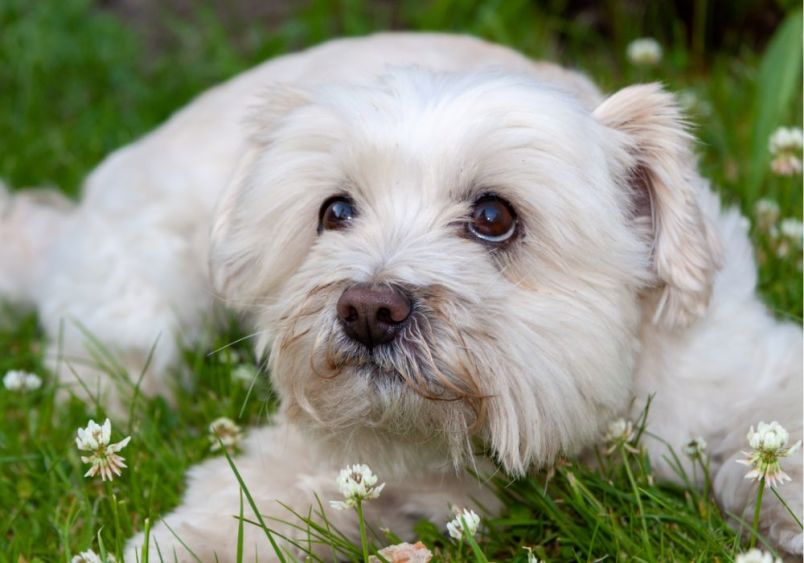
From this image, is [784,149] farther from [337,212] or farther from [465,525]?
[465,525]

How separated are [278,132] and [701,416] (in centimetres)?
122

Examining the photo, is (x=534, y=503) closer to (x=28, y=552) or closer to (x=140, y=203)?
(x=28, y=552)

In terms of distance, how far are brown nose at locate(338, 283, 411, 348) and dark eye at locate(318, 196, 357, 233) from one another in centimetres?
47

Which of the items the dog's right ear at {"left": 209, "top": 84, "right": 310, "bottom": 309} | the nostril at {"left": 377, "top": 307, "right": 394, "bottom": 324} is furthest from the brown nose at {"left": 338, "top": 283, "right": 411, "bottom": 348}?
the dog's right ear at {"left": 209, "top": 84, "right": 310, "bottom": 309}

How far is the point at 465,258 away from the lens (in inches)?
99.3

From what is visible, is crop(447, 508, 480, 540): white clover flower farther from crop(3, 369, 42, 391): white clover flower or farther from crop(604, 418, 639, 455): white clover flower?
crop(3, 369, 42, 391): white clover flower

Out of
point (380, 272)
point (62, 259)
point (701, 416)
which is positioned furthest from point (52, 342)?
point (701, 416)

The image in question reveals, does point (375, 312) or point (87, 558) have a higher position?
point (375, 312)

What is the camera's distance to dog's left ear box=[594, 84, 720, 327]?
2611 mm

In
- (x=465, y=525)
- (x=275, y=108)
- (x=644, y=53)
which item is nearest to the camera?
(x=465, y=525)

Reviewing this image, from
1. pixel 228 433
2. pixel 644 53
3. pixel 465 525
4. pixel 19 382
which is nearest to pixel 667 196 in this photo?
pixel 465 525

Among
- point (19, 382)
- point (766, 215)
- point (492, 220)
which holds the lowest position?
point (19, 382)

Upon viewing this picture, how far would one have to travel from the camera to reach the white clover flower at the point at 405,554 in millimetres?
2318

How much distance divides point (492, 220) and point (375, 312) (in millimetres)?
443
